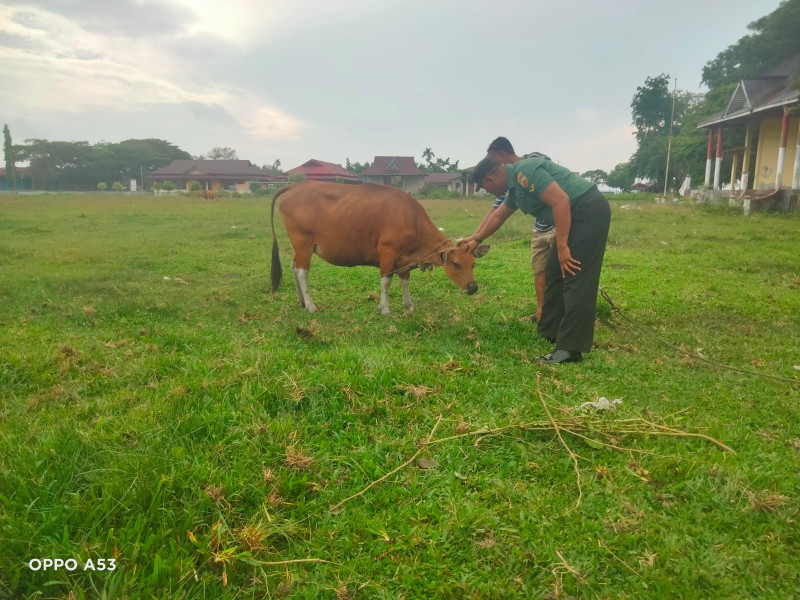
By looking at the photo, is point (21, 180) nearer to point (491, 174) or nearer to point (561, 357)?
point (491, 174)

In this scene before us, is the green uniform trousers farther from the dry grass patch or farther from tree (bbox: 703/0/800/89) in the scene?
tree (bbox: 703/0/800/89)

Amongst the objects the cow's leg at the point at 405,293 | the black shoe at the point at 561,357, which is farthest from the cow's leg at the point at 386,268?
the black shoe at the point at 561,357

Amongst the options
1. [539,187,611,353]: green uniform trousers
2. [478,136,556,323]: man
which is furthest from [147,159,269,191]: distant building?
[539,187,611,353]: green uniform trousers

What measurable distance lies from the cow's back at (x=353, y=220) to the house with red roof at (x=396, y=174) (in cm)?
4937

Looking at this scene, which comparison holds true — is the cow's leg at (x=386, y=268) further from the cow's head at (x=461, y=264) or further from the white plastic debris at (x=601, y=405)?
the white plastic debris at (x=601, y=405)

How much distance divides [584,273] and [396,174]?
53115 mm

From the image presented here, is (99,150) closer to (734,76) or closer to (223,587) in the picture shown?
(734,76)

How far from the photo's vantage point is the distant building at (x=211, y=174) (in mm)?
68500

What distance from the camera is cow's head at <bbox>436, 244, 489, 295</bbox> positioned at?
20.7ft

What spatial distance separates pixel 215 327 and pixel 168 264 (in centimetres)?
528

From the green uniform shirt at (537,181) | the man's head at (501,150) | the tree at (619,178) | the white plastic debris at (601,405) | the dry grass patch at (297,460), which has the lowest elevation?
the dry grass patch at (297,460)

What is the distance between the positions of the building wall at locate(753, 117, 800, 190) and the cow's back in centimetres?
2458

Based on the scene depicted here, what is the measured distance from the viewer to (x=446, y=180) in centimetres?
6650

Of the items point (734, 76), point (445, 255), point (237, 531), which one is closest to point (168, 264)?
point (445, 255)
